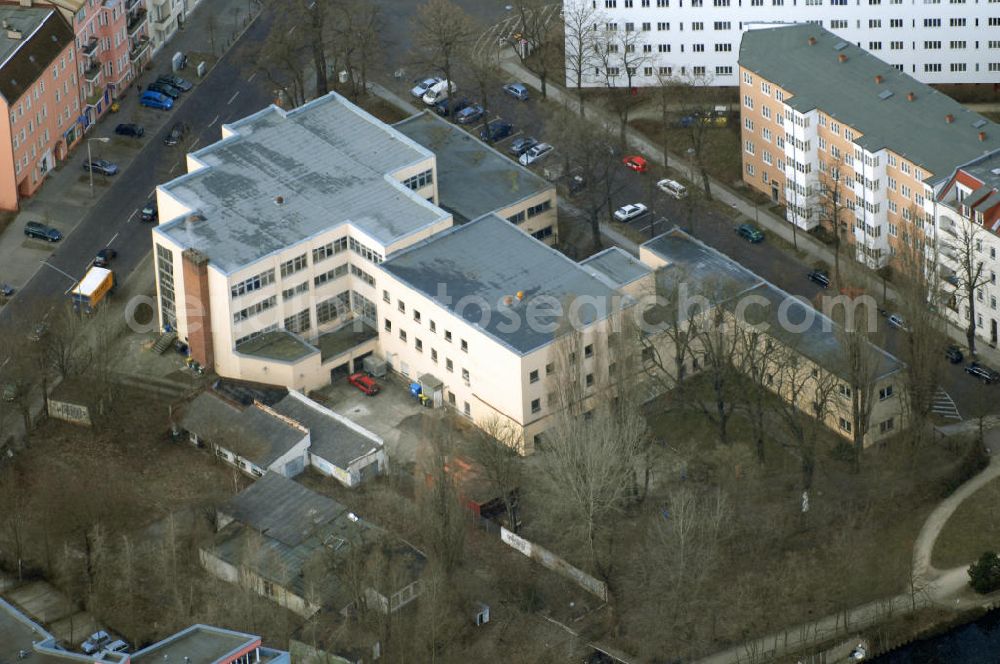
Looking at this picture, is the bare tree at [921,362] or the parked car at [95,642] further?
the bare tree at [921,362]

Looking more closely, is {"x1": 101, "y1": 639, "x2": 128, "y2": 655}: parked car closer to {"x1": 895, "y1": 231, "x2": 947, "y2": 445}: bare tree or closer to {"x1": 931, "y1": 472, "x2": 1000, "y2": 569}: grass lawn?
{"x1": 931, "y1": 472, "x2": 1000, "y2": 569}: grass lawn

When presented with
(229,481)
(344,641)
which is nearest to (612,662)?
(344,641)

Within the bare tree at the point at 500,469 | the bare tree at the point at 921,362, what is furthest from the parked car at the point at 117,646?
the bare tree at the point at 921,362

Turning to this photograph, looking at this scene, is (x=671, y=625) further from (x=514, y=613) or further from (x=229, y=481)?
(x=229, y=481)

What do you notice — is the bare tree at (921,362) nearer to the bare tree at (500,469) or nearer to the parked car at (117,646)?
the bare tree at (500,469)

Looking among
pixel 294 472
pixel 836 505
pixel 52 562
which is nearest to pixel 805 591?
pixel 836 505

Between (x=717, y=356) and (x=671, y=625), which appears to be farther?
(x=717, y=356)
